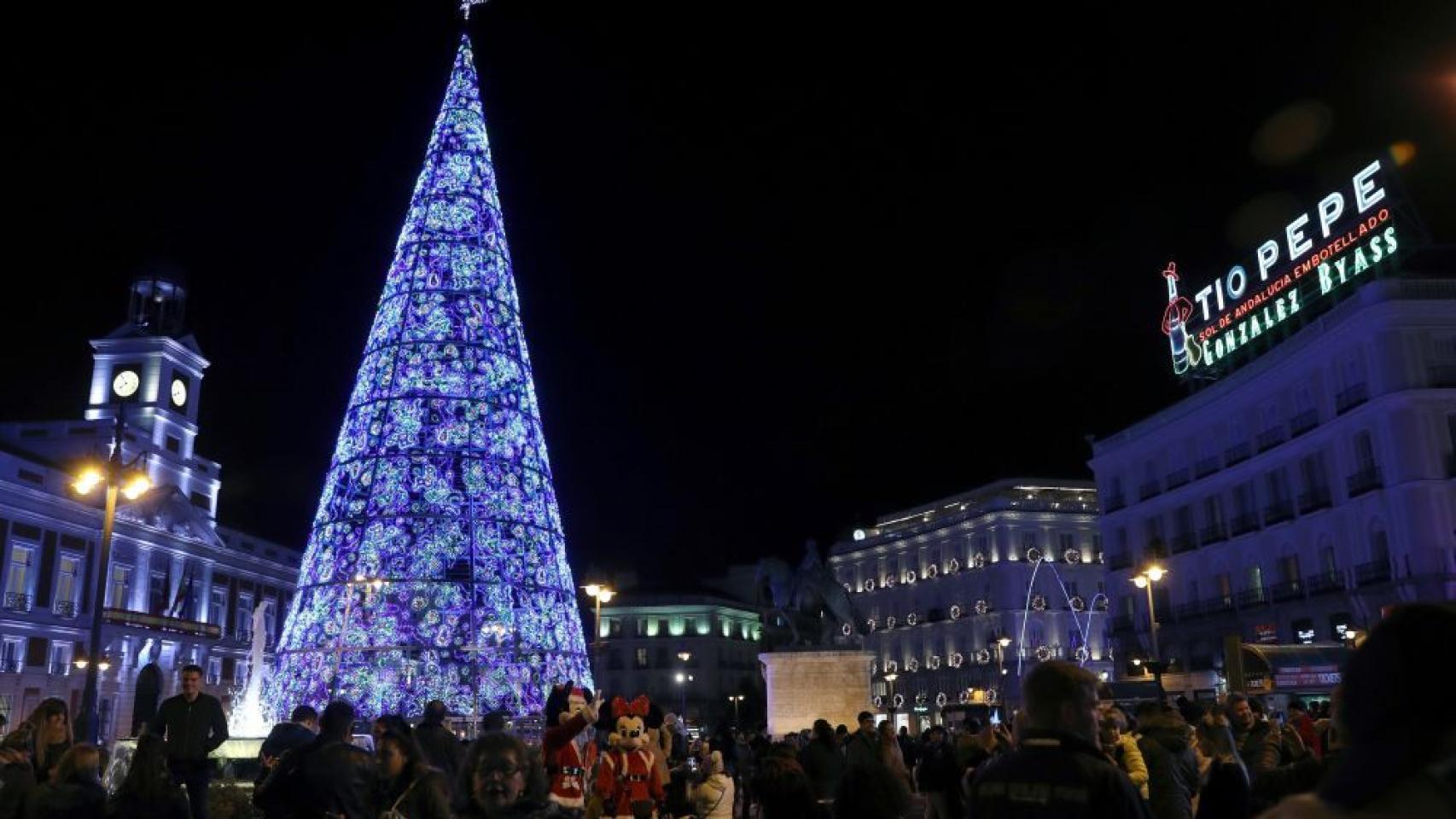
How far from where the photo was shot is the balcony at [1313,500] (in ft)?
123

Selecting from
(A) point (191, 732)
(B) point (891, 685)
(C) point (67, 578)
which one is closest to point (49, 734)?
(A) point (191, 732)

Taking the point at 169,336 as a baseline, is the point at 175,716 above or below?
below

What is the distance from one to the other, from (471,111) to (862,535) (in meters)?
69.1

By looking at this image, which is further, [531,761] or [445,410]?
[445,410]

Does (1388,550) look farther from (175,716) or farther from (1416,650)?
(1416,650)

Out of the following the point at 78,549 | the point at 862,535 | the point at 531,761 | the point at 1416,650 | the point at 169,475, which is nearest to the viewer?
the point at 1416,650

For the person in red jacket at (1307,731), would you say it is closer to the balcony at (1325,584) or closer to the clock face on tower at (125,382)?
the balcony at (1325,584)

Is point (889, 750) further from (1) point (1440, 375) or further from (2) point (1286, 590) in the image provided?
(2) point (1286, 590)

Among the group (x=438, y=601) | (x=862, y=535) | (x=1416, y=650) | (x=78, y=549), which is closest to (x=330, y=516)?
(x=438, y=601)

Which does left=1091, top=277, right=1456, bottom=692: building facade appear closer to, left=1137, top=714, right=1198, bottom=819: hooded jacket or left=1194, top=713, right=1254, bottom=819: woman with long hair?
left=1137, top=714, right=1198, bottom=819: hooded jacket

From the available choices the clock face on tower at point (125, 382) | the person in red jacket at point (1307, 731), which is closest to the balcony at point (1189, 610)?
the person in red jacket at point (1307, 731)

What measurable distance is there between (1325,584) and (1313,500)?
3178 millimetres

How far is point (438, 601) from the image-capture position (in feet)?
65.3

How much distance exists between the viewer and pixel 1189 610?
1746 inches
